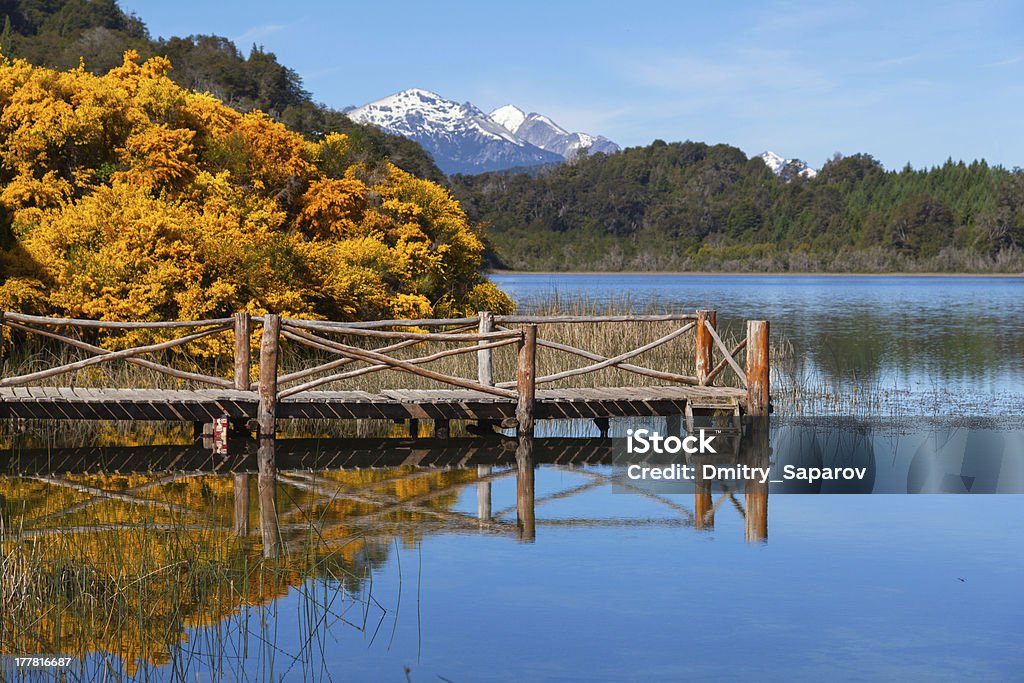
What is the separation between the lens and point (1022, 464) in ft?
41.7

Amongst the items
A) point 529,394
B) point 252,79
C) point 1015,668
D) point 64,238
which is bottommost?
point 1015,668

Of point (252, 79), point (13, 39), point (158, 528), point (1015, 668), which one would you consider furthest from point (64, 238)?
point (13, 39)

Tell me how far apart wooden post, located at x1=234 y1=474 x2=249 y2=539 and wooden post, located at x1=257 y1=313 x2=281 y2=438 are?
164 cm

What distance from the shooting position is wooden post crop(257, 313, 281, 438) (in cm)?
1282

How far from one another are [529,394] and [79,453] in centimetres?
457

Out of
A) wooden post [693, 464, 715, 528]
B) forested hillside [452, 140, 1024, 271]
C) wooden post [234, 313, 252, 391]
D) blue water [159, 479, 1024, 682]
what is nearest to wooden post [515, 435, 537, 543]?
blue water [159, 479, 1024, 682]

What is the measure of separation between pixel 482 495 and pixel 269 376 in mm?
3251

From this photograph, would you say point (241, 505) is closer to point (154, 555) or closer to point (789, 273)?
point (154, 555)

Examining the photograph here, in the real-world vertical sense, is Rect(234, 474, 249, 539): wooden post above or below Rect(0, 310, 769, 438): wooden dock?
below

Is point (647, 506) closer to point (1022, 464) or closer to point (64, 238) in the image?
point (1022, 464)

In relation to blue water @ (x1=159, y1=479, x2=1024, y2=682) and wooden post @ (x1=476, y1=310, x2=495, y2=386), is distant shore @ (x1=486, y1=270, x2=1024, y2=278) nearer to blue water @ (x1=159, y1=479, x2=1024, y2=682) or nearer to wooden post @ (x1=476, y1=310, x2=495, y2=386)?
wooden post @ (x1=476, y1=310, x2=495, y2=386)

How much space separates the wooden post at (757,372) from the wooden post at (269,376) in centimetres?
529

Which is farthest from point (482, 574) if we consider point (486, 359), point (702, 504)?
point (486, 359)

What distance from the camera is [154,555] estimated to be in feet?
25.3
